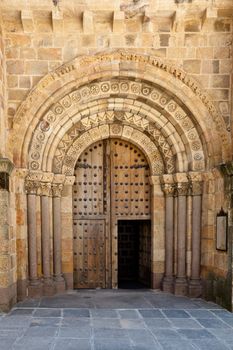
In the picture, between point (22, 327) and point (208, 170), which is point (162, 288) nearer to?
point (208, 170)

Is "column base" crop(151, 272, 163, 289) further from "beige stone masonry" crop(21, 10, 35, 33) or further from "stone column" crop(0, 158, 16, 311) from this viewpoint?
"beige stone masonry" crop(21, 10, 35, 33)

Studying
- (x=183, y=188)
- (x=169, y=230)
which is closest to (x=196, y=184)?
(x=183, y=188)

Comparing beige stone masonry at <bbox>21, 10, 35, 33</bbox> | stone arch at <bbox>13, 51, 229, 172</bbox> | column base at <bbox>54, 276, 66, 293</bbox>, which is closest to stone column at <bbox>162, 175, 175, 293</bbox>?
stone arch at <bbox>13, 51, 229, 172</bbox>

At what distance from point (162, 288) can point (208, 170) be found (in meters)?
2.26

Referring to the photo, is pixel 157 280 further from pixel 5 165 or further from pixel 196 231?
pixel 5 165

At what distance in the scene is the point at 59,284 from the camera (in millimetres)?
6039

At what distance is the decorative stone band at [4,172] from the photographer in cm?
498

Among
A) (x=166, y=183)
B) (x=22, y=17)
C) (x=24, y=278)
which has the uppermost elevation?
(x=22, y=17)

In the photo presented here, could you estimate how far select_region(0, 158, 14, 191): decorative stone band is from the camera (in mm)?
4984

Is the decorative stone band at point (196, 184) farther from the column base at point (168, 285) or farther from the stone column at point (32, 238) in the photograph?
the stone column at point (32, 238)

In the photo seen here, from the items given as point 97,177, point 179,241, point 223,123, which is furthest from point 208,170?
point 97,177

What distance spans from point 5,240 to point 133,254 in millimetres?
3638

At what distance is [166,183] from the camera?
627 cm

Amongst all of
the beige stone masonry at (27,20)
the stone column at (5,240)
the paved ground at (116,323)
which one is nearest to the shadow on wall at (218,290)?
the paved ground at (116,323)
